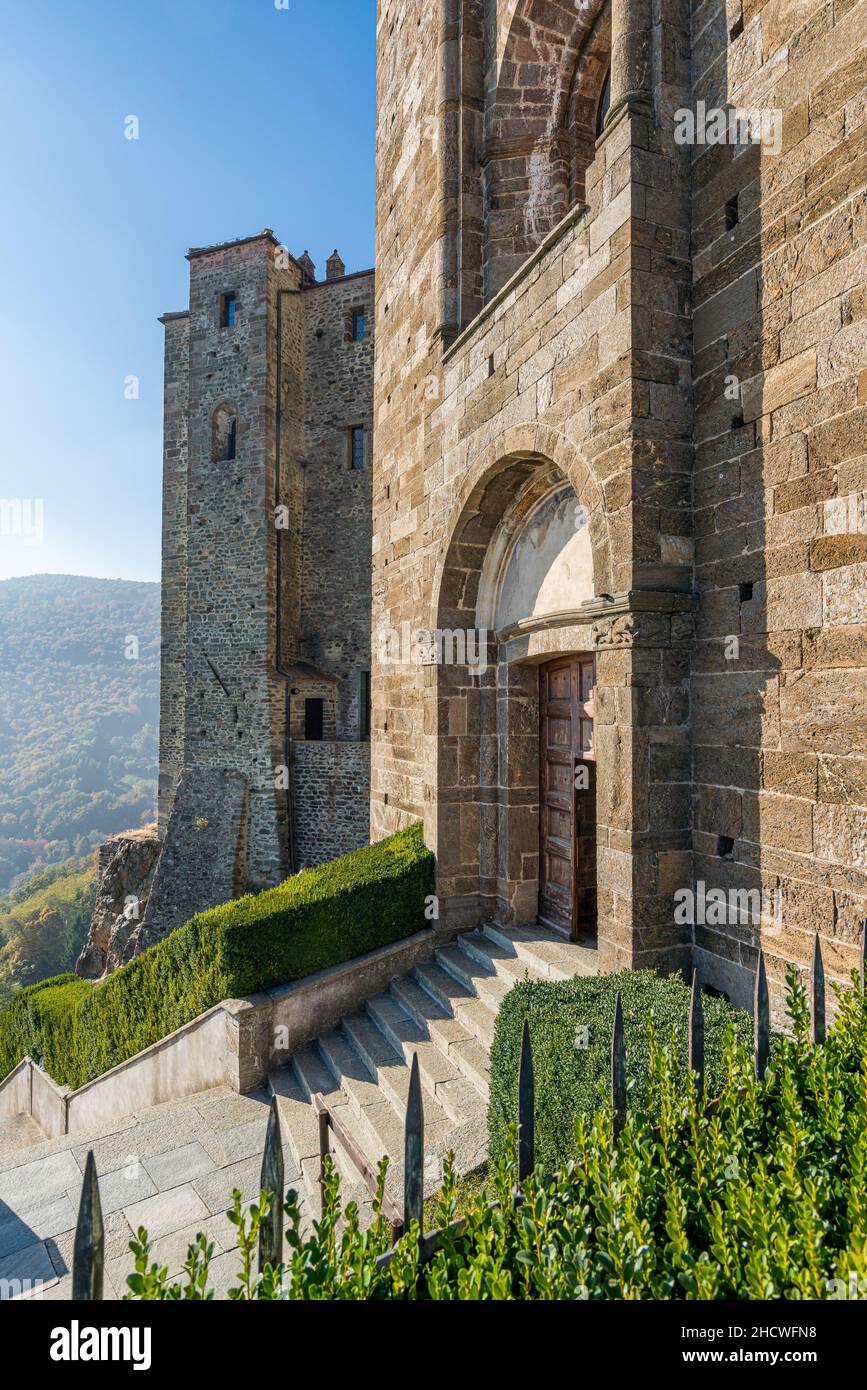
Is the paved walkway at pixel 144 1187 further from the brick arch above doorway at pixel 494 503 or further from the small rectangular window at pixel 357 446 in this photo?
the small rectangular window at pixel 357 446

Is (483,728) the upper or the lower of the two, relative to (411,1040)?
upper

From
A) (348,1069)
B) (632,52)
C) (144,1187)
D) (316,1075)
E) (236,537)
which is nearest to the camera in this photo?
(632,52)

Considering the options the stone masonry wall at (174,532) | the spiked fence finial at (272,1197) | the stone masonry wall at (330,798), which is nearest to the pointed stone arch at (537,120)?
the spiked fence finial at (272,1197)

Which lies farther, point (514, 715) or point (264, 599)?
point (264, 599)

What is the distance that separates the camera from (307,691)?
1942cm

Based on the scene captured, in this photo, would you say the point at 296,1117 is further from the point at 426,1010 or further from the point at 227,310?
the point at 227,310

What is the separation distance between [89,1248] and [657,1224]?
149cm

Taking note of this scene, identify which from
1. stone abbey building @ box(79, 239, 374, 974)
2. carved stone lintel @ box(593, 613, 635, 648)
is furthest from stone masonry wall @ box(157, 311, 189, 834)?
carved stone lintel @ box(593, 613, 635, 648)

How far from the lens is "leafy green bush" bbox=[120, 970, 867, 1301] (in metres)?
1.64

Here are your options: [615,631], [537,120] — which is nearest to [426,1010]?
[615,631]

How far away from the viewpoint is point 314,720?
19766 millimetres
